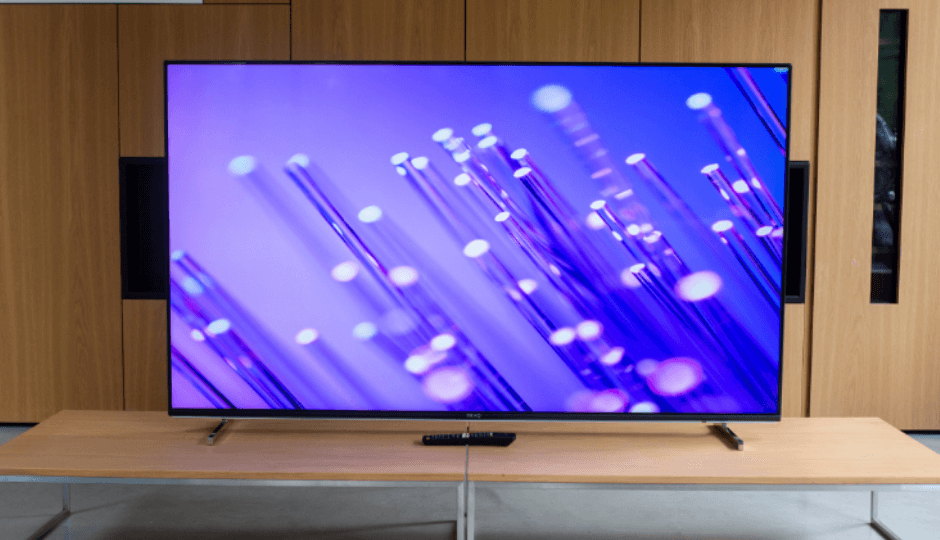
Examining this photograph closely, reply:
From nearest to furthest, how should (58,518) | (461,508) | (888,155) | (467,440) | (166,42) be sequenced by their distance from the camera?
(461,508) → (467,440) → (58,518) → (166,42) → (888,155)

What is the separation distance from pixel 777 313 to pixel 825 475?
510mm

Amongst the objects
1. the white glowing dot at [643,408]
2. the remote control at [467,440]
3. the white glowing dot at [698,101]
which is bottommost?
the remote control at [467,440]

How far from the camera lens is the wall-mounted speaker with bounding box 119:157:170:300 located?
3123mm

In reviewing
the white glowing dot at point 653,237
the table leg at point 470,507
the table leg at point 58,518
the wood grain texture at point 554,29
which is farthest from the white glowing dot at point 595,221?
the table leg at point 58,518

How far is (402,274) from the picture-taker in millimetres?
1952

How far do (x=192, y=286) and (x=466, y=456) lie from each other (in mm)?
1017

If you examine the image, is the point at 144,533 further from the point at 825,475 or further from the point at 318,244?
the point at 825,475

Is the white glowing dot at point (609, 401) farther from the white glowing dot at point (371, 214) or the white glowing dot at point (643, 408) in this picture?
the white glowing dot at point (371, 214)

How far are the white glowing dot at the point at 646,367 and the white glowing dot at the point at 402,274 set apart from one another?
77cm

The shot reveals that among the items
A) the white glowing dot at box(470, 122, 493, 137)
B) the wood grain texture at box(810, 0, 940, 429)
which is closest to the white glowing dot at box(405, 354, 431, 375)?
the white glowing dot at box(470, 122, 493, 137)

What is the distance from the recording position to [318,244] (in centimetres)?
194

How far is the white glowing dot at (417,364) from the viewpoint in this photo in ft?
6.47

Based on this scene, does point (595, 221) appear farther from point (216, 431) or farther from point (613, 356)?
point (216, 431)

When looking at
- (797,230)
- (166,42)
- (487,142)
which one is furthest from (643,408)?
(166,42)
